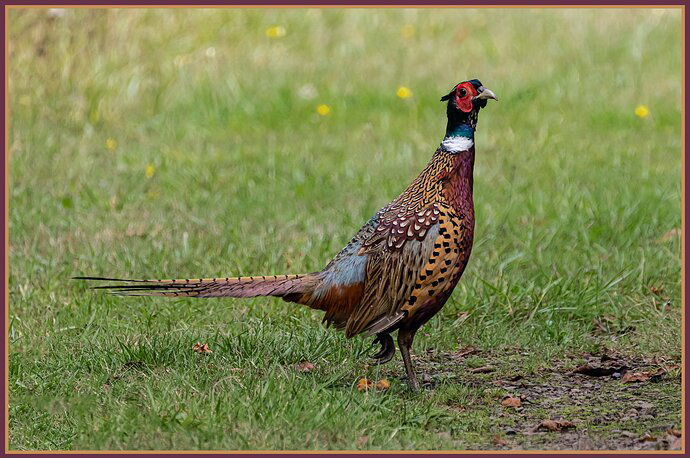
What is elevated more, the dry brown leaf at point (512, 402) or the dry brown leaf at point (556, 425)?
the dry brown leaf at point (512, 402)

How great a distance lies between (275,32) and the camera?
34.9ft

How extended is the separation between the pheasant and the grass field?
0.34 m

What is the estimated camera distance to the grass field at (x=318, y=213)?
470cm

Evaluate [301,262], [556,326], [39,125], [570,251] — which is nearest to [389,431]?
[556,326]

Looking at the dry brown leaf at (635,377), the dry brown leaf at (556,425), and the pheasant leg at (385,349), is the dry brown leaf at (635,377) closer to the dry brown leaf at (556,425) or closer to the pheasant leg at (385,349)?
the dry brown leaf at (556,425)

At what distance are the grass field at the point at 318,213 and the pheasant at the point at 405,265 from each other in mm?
338

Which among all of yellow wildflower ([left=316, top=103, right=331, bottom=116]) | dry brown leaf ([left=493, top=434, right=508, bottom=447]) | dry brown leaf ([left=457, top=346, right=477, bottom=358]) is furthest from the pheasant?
yellow wildflower ([left=316, top=103, right=331, bottom=116])

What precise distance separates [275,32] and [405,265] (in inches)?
247

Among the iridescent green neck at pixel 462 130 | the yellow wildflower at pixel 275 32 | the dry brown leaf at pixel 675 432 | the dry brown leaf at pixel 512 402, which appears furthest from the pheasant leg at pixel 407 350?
the yellow wildflower at pixel 275 32

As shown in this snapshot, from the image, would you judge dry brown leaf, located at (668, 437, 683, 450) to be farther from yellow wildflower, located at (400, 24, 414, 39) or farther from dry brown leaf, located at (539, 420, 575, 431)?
yellow wildflower, located at (400, 24, 414, 39)

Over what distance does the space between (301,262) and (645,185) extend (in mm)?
2671

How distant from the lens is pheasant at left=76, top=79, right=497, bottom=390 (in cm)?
474

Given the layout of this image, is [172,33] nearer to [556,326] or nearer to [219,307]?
[219,307]

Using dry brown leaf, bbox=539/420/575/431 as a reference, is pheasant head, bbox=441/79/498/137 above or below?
above
